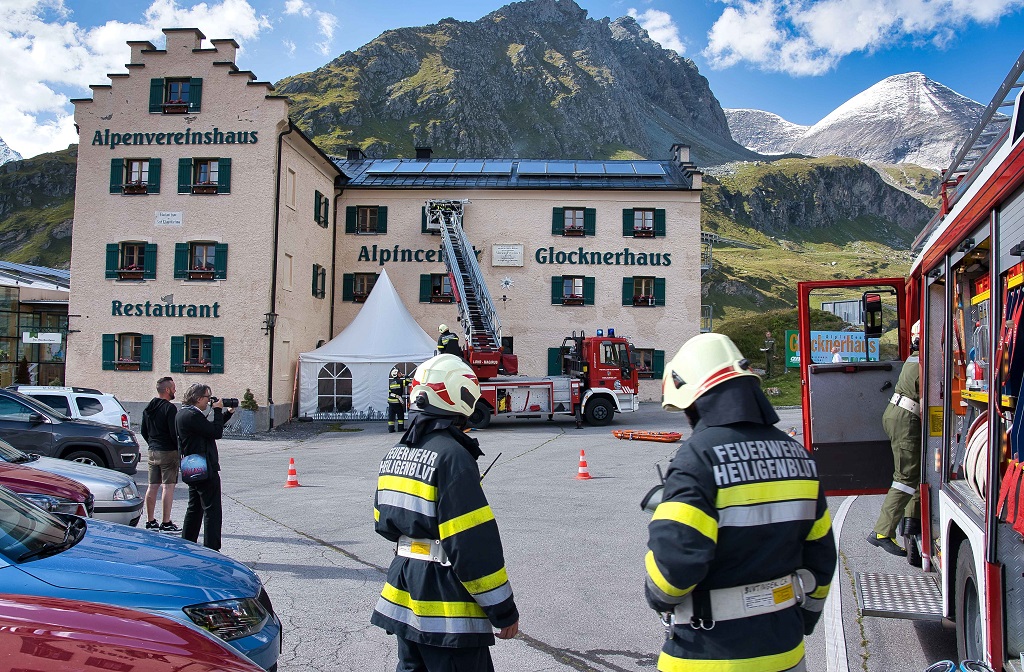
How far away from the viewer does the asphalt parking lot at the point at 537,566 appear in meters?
4.94

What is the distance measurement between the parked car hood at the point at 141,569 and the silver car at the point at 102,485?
→ 287 cm

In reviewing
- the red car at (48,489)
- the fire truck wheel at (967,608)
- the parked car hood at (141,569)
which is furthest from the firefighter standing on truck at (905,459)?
the red car at (48,489)

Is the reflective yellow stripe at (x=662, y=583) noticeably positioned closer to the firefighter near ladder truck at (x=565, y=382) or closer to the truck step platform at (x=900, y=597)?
the truck step platform at (x=900, y=597)

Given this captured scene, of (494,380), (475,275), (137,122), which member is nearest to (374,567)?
(494,380)

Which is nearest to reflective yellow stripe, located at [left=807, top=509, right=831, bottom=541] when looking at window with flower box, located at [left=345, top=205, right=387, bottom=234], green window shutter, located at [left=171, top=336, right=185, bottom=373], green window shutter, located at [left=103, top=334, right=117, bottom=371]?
green window shutter, located at [left=171, top=336, right=185, bottom=373]

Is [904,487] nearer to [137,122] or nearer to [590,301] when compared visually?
[590,301]

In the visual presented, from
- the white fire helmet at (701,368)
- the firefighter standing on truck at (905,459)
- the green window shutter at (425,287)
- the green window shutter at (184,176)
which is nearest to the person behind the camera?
the white fire helmet at (701,368)

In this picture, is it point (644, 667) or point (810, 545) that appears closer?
point (810, 545)

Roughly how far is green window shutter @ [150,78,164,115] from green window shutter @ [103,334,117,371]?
7.46 meters

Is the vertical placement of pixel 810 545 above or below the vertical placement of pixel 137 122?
below

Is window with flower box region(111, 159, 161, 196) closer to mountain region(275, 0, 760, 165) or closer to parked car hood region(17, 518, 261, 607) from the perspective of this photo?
parked car hood region(17, 518, 261, 607)

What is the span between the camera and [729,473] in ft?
8.32

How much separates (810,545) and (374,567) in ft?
16.4

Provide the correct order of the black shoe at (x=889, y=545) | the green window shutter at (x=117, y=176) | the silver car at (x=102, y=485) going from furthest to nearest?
the green window shutter at (x=117, y=176), the silver car at (x=102, y=485), the black shoe at (x=889, y=545)
